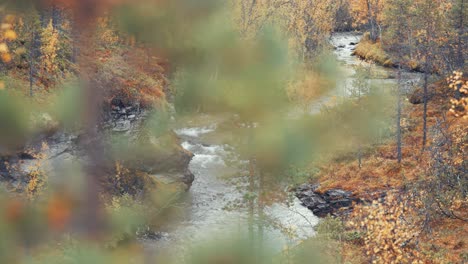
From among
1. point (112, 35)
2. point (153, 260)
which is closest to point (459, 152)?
point (153, 260)

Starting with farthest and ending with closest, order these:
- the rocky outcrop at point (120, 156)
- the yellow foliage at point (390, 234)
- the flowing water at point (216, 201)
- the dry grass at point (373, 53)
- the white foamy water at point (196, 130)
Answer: the dry grass at point (373, 53) < the flowing water at point (216, 201) < the yellow foliage at point (390, 234) < the white foamy water at point (196, 130) < the rocky outcrop at point (120, 156)

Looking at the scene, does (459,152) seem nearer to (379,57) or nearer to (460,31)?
(460,31)

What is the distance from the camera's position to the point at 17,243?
4.53 m

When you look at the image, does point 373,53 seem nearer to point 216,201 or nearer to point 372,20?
point 372,20

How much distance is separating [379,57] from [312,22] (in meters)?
8.61

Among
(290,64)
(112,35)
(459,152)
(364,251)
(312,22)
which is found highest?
(112,35)

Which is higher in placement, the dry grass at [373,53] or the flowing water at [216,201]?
the dry grass at [373,53]

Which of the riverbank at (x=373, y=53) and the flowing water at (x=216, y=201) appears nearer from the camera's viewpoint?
the flowing water at (x=216, y=201)

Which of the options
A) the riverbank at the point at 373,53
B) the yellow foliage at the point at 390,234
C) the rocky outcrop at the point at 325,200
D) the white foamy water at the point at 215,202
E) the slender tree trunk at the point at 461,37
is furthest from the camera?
the riverbank at the point at 373,53

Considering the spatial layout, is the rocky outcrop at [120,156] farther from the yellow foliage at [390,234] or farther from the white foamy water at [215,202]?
the yellow foliage at [390,234]

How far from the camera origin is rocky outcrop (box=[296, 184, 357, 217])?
24.5 metres

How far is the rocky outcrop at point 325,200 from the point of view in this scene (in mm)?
24531

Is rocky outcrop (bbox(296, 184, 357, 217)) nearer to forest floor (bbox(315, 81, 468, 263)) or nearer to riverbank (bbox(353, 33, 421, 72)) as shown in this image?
forest floor (bbox(315, 81, 468, 263))

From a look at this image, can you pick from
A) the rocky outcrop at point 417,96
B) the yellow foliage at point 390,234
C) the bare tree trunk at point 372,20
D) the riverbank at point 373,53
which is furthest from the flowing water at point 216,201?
the bare tree trunk at point 372,20
